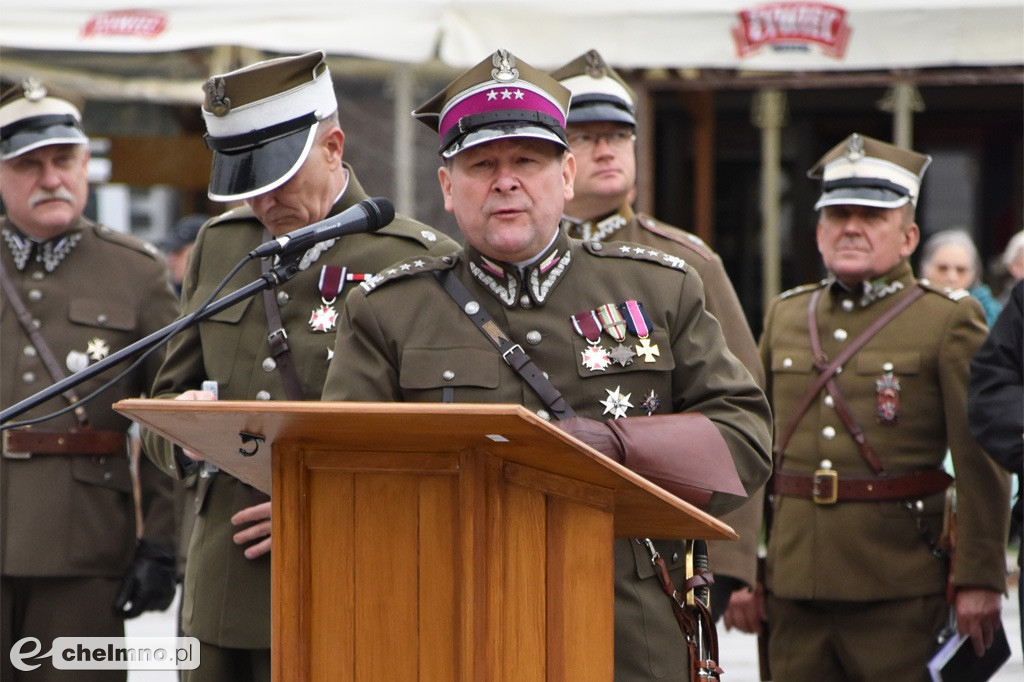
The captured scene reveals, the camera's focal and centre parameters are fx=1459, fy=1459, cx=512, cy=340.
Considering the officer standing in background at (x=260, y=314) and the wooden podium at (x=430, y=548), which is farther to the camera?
the officer standing in background at (x=260, y=314)

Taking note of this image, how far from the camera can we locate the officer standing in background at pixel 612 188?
4.39 m

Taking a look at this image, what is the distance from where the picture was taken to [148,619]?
7.62m

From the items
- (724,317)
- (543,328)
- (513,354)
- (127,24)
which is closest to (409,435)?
(513,354)

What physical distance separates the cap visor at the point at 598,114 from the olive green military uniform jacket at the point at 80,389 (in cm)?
142

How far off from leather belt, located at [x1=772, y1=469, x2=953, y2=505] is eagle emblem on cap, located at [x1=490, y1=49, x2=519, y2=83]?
211cm

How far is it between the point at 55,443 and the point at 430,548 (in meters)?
2.52

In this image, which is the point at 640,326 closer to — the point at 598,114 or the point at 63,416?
the point at 598,114

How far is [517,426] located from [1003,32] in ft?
18.7

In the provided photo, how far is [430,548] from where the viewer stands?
7.48 ft

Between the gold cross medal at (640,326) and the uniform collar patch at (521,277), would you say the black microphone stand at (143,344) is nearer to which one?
the uniform collar patch at (521,277)

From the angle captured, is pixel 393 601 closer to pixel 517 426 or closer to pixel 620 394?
pixel 517 426

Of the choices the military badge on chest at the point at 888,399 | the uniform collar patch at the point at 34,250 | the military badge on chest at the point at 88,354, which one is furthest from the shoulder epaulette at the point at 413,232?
the military badge on chest at the point at 888,399

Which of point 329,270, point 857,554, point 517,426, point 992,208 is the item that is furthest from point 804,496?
point 992,208

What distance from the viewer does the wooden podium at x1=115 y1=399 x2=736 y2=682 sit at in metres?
2.22
